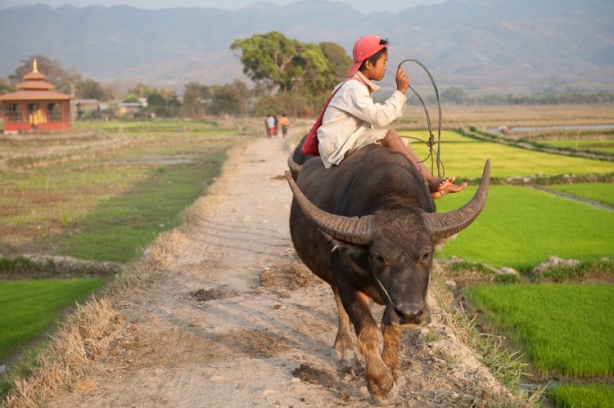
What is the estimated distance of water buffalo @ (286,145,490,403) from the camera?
3.53m

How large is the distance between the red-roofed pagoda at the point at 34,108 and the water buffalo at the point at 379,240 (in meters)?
41.6

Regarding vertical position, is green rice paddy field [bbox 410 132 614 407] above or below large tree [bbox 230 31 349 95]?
below

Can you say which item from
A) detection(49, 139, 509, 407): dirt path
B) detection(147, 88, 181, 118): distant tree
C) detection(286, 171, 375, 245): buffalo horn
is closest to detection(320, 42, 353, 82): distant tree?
detection(147, 88, 181, 118): distant tree

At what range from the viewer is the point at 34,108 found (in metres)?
44.8

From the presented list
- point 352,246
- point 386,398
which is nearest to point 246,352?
point 386,398

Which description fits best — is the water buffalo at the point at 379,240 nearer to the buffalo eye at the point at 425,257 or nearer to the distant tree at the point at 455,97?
the buffalo eye at the point at 425,257

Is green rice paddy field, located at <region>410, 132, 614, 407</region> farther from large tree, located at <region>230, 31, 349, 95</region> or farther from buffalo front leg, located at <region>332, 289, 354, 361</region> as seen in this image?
large tree, located at <region>230, 31, 349, 95</region>

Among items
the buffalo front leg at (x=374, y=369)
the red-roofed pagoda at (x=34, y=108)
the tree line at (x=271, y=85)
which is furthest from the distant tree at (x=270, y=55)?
the buffalo front leg at (x=374, y=369)

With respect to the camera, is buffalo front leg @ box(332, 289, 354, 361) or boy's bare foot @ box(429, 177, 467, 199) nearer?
boy's bare foot @ box(429, 177, 467, 199)

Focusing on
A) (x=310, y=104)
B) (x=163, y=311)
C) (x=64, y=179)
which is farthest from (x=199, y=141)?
(x=163, y=311)

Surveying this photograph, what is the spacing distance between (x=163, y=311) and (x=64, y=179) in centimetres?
1533

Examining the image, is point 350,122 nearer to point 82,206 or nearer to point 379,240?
point 379,240

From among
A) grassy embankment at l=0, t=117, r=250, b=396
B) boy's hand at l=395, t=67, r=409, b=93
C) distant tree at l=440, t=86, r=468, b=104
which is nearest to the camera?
boy's hand at l=395, t=67, r=409, b=93

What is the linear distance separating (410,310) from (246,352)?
191 centimetres
